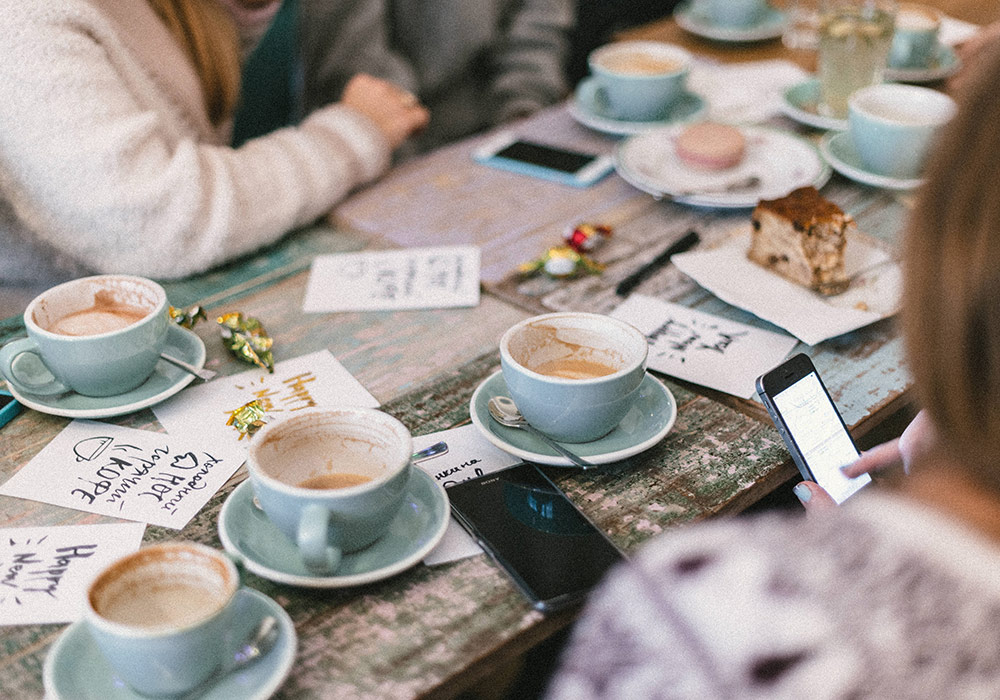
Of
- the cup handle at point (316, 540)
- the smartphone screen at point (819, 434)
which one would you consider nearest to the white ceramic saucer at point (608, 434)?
the smartphone screen at point (819, 434)

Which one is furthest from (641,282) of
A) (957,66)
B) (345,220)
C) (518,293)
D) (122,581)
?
(957,66)

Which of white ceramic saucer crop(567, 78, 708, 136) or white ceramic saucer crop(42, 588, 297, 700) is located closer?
white ceramic saucer crop(42, 588, 297, 700)

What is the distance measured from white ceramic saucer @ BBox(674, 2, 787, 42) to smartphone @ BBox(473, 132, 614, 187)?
0.68m

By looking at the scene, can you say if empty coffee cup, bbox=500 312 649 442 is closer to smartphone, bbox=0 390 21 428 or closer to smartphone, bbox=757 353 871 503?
smartphone, bbox=757 353 871 503

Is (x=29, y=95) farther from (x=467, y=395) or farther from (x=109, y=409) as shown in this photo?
(x=467, y=395)

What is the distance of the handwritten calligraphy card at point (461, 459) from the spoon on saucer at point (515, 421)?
1.3 inches

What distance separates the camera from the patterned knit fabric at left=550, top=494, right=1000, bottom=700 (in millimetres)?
486

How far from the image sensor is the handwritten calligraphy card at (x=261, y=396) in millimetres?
949

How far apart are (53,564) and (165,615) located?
0.62 feet

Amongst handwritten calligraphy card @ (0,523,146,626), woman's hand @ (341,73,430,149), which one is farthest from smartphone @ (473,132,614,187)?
handwritten calligraphy card @ (0,523,146,626)

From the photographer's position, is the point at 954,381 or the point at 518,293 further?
the point at 518,293

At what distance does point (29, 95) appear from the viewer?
1113 mm

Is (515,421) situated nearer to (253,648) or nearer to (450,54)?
(253,648)

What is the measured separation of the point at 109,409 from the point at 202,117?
2.51 feet
